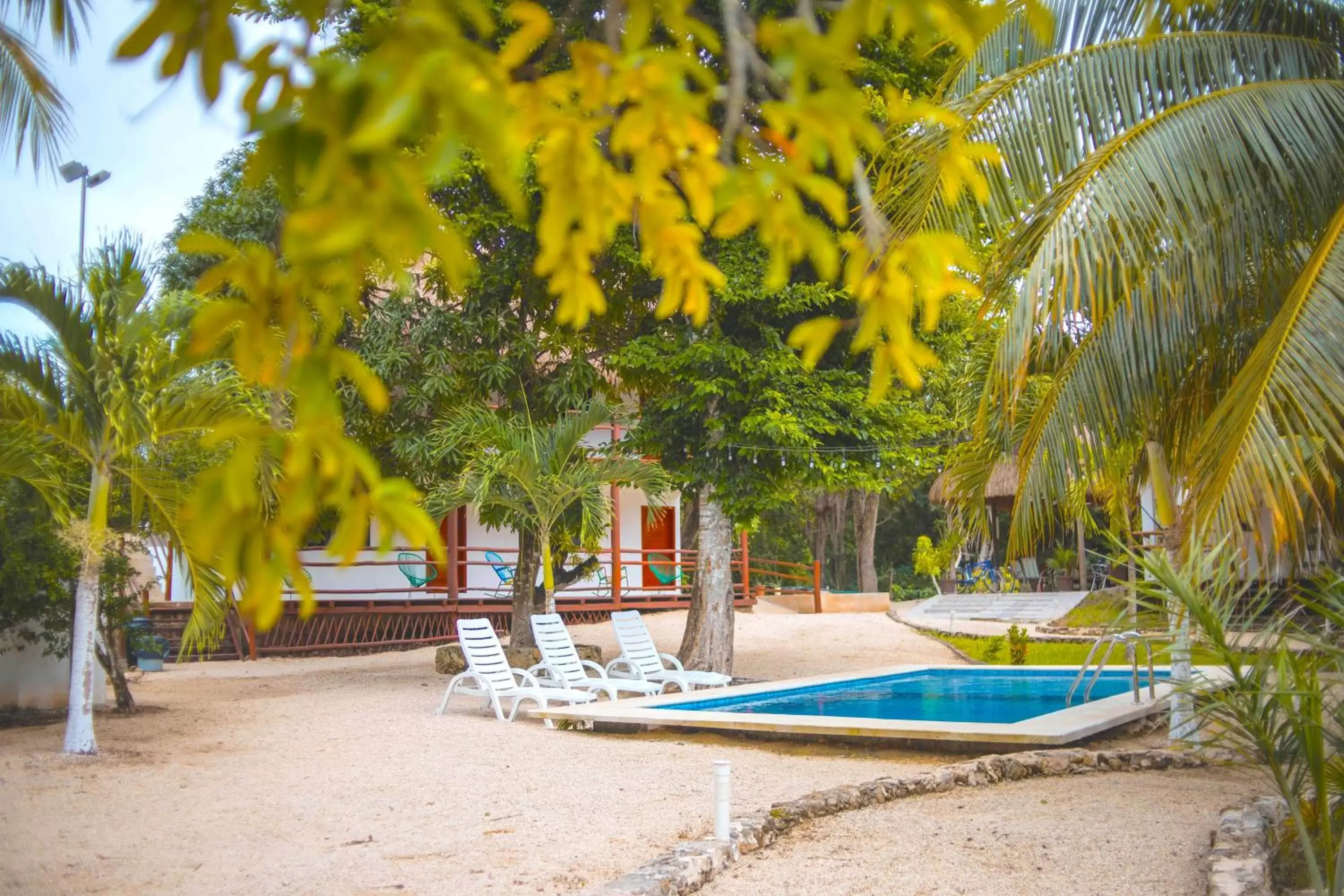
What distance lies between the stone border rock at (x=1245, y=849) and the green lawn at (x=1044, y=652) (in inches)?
313

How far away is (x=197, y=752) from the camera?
9.73m

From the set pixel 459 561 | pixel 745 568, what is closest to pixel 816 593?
pixel 745 568

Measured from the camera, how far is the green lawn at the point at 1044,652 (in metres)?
16.7

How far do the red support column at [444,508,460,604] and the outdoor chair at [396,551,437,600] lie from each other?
31 centimetres

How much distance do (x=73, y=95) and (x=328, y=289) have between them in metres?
6.36

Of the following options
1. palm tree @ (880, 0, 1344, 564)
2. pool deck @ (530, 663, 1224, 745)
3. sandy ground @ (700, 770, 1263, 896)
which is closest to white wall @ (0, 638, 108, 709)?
pool deck @ (530, 663, 1224, 745)

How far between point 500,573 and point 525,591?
19.1 feet

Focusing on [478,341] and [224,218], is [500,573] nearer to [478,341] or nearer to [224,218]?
[478,341]

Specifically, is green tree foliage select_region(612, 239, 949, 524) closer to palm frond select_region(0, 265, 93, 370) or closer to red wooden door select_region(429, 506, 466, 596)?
palm frond select_region(0, 265, 93, 370)

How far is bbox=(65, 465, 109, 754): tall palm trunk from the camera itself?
927 centimetres

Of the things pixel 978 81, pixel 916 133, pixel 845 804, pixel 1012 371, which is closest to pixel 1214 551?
pixel 1012 371

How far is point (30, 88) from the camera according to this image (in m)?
6.71

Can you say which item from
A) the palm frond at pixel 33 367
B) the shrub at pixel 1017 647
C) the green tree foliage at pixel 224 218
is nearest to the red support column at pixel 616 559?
the green tree foliage at pixel 224 218

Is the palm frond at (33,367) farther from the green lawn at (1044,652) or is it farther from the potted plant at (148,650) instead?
the green lawn at (1044,652)
